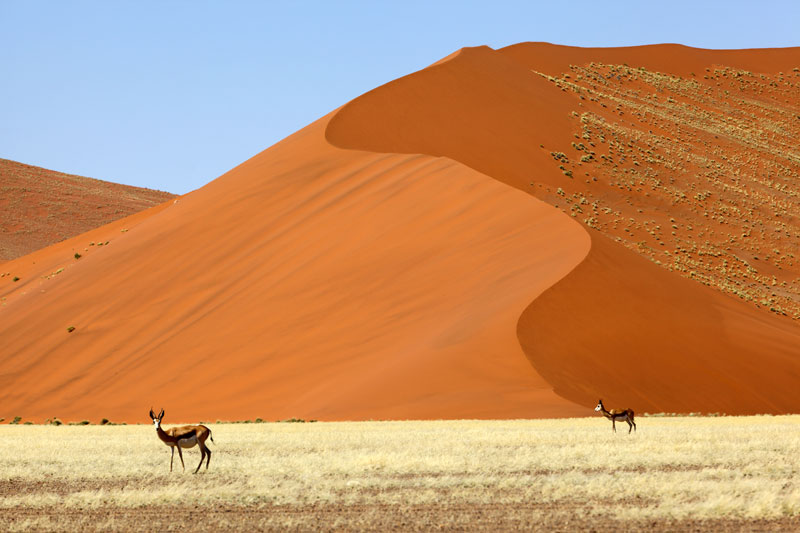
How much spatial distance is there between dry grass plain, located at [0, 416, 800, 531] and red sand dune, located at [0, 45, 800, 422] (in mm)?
7078

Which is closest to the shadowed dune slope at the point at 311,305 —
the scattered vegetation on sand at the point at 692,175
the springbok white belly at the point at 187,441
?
the scattered vegetation on sand at the point at 692,175

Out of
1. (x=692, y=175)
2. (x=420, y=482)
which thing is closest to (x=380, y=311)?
(x=420, y=482)

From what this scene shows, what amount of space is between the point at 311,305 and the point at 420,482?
21.4m

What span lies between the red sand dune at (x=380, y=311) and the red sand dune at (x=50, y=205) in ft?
131

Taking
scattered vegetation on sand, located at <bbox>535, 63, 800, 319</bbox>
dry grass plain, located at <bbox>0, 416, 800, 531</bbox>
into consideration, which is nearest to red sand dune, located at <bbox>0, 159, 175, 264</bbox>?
scattered vegetation on sand, located at <bbox>535, 63, 800, 319</bbox>

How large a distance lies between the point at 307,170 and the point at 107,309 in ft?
38.4

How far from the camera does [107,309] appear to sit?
40000mm

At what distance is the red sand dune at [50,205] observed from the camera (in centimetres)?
8844

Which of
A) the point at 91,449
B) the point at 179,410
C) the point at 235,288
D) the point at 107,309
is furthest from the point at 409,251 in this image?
the point at 91,449

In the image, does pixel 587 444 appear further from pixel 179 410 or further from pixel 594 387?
pixel 179 410

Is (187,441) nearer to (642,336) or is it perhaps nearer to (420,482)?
(420,482)

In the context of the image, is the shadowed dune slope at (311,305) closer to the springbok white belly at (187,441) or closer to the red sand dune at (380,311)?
the red sand dune at (380,311)

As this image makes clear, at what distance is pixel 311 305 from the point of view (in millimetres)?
34250

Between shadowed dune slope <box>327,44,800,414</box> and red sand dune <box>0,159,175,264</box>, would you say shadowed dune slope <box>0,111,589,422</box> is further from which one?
red sand dune <box>0,159,175,264</box>
